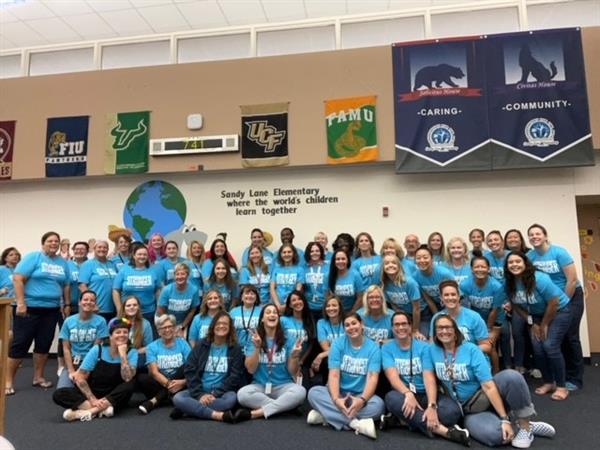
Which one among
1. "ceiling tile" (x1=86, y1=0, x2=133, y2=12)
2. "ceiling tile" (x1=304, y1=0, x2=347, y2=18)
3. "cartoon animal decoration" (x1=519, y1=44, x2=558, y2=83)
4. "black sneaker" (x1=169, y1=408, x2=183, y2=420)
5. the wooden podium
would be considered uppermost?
"ceiling tile" (x1=86, y1=0, x2=133, y2=12)

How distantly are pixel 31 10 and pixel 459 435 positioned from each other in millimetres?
7379

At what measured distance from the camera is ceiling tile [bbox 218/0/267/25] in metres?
5.82

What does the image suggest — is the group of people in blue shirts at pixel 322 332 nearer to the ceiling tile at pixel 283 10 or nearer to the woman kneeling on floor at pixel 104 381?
the woman kneeling on floor at pixel 104 381

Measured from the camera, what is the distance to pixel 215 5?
5883 millimetres

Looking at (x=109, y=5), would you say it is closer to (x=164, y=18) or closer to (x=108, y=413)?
(x=164, y=18)

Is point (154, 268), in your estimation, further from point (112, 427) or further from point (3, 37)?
point (3, 37)

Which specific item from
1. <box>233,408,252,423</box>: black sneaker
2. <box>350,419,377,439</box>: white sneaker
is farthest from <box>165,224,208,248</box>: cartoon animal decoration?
<box>350,419,377,439</box>: white sneaker

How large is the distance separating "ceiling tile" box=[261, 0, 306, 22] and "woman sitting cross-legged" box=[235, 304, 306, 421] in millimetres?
4593

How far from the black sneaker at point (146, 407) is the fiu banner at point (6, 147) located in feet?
14.3

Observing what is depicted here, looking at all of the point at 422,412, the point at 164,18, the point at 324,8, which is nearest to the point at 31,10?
the point at 164,18

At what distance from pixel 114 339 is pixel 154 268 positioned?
1.06 meters

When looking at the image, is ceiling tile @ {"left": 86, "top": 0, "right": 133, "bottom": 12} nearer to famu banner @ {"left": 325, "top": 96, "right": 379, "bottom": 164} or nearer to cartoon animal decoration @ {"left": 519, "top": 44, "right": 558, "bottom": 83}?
famu banner @ {"left": 325, "top": 96, "right": 379, "bottom": 164}

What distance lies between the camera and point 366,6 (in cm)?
590

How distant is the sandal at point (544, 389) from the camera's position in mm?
3434
